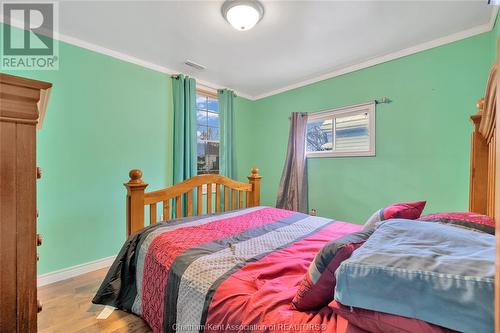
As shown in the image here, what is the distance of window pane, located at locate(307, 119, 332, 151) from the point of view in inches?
124

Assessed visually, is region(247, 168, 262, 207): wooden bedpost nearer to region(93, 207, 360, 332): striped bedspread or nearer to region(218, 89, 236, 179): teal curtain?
region(93, 207, 360, 332): striped bedspread

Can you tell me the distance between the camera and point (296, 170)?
3.30 meters

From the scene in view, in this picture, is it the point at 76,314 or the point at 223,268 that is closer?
the point at 223,268

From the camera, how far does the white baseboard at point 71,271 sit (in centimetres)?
210

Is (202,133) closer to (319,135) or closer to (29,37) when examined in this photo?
(319,135)

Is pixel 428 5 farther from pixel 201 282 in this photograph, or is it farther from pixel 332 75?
pixel 201 282

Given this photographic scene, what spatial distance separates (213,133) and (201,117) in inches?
12.4

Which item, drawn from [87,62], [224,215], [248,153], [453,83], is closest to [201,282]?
[224,215]

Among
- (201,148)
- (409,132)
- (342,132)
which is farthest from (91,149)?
(409,132)

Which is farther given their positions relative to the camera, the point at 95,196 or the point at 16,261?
the point at 95,196

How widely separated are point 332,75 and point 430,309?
3057mm

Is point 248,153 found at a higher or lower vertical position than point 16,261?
higher

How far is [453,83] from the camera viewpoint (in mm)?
2160

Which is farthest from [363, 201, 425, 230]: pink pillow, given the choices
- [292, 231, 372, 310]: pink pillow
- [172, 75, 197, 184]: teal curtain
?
[172, 75, 197, 184]: teal curtain
